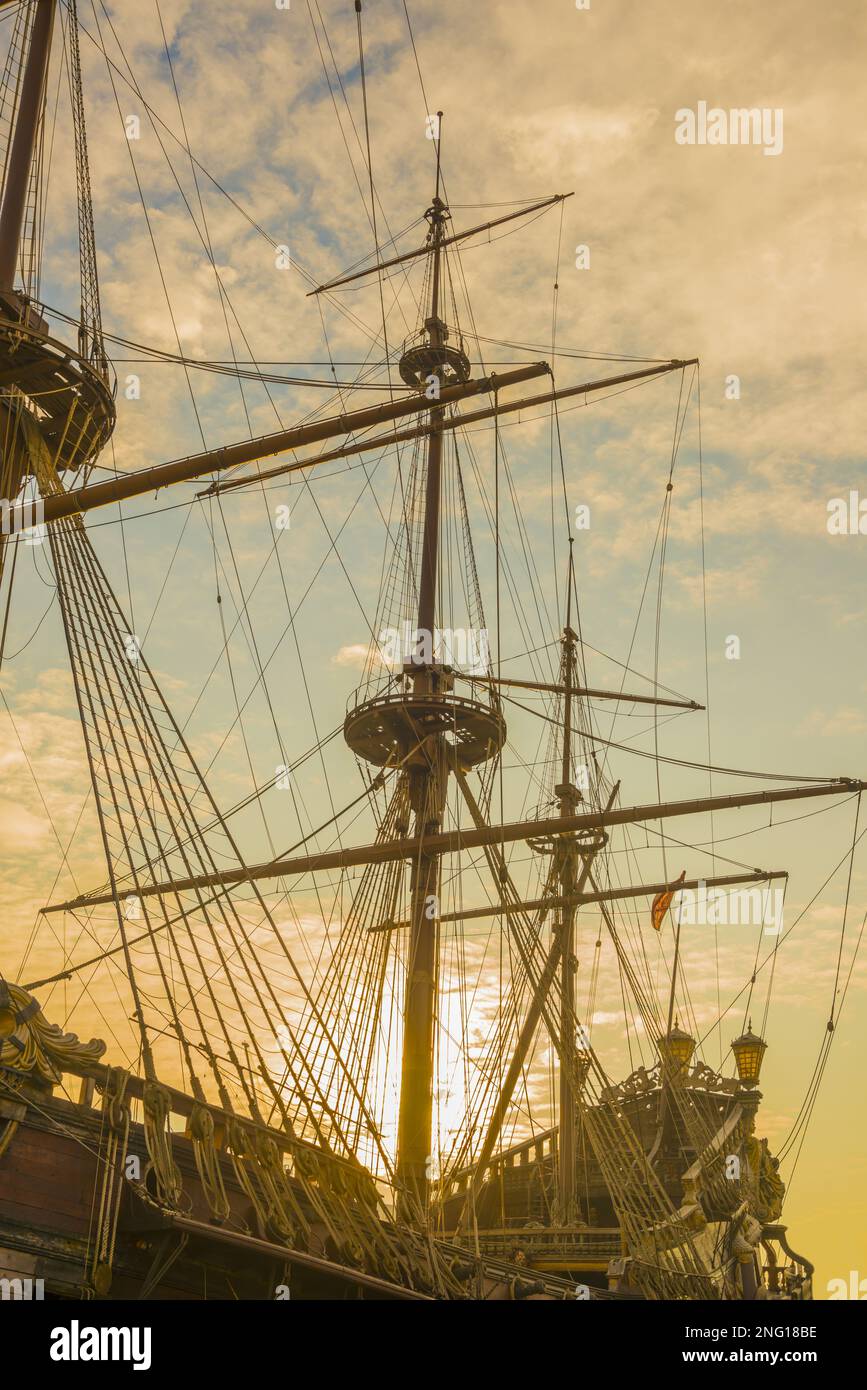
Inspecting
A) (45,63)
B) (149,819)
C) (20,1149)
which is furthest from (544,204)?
(20,1149)

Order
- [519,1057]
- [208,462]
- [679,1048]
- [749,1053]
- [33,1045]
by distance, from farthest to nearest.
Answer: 1. [679,1048]
2. [519,1057]
3. [749,1053]
4. [208,462]
5. [33,1045]

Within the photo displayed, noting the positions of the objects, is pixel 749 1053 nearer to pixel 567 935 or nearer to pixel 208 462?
pixel 567 935

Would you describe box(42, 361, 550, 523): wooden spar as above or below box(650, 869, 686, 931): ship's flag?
above

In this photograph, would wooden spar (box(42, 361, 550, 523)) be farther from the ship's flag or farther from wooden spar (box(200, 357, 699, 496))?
the ship's flag

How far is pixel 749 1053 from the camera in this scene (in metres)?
24.7

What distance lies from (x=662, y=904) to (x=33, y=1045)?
23939mm

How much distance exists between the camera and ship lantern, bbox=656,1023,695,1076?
97.1 ft

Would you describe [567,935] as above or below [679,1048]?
above

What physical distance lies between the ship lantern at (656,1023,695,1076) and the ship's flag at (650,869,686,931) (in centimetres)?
279

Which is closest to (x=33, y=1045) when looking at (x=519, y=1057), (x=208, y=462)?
(x=208, y=462)

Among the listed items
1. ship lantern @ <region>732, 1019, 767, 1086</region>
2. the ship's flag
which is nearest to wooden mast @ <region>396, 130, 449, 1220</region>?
ship lantern @ <region>732, 1019, 767, 1086</region>
